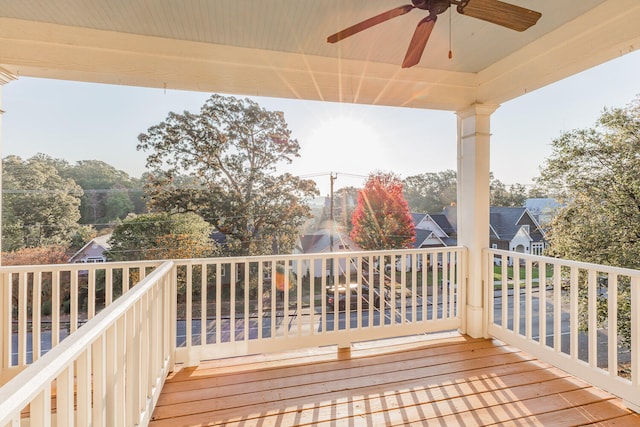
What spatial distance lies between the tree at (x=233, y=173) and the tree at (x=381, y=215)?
51cm

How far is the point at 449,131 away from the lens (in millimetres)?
3436

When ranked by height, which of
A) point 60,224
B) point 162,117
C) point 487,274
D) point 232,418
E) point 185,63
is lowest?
point 232,418

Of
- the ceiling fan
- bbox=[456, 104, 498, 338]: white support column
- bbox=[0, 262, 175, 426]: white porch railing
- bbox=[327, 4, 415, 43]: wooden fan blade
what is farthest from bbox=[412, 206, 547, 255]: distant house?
bbox=[0, 262, 175, 426]: white porch railing

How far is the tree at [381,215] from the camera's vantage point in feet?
10.1

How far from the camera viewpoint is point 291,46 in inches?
102

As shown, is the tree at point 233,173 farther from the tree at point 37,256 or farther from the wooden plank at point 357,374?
the wooden plank at point 357,374

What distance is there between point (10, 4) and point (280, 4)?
172 cm

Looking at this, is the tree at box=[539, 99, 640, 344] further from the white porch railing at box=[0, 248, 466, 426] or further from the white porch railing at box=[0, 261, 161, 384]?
the white porch railing at box=[0, 261, 161, 384]

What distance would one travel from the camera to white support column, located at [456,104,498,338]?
10.4 feet

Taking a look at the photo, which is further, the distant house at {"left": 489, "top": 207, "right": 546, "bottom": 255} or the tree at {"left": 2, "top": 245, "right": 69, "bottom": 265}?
the distant house at {"left": 489, "top": 207, "right": 546, "bottom": 255}

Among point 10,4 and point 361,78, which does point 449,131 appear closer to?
point 361,78

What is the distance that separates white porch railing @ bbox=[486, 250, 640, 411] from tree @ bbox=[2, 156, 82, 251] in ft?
12.2

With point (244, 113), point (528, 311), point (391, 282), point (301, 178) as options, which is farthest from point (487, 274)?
point (244, 113)

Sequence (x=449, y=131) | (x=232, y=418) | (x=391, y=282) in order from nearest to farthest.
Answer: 1. (x=232, y=418)
2. (x=391, y=282)
3. (x=449, y=131)
